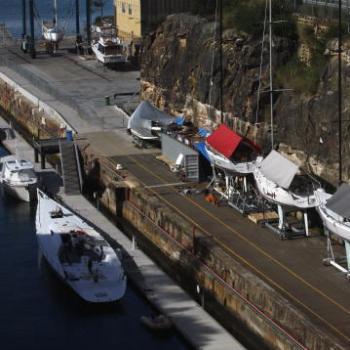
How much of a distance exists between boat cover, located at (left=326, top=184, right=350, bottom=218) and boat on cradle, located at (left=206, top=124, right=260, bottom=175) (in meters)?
8.66

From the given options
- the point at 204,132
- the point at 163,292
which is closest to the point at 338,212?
the point at 163,292

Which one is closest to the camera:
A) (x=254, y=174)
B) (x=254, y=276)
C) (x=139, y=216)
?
(x=254, y=276)

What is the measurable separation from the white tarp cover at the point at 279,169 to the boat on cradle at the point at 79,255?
6.86 meters

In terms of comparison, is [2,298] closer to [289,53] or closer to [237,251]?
[237,251]

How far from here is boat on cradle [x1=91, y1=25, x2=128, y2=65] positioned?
3398 inches

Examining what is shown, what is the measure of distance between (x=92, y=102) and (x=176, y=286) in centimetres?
3223

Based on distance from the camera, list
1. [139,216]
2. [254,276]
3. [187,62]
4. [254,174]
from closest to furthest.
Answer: [254,276], [254,174], [139,216], [187,62]

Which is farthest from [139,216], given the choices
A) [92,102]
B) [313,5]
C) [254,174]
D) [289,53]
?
[92,102]

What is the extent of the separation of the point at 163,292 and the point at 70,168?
17312 mm

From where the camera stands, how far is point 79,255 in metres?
45.2

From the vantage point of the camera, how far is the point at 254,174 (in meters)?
47.2

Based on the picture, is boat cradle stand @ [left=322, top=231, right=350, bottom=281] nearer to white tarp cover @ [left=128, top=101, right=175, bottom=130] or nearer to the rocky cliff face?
the rocky cliff face

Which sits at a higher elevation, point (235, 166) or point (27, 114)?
point (235, 166)

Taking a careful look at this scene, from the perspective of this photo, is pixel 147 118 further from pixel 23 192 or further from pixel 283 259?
pixel 283 259
